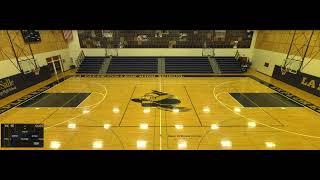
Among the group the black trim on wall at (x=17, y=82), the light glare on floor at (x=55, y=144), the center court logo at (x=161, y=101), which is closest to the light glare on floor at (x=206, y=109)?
the center court logo at (x=161, y=101)

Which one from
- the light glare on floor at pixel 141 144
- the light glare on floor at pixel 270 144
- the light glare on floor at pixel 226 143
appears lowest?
the light glare on floor at pixel 141 144

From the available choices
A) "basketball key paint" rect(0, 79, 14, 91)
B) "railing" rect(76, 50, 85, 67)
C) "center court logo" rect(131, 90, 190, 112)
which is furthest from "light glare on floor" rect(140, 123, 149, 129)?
"railing" rect(76, 50, 85, 67)

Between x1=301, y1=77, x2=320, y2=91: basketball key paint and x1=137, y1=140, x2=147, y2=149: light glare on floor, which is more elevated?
x1=301, y1=77, x2=320, y2=91: basketball key paint

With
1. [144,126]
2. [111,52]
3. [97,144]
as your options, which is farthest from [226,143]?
[111,52]

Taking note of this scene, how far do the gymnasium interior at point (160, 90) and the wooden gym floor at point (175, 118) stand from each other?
0.15 feet

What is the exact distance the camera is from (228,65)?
19250mm

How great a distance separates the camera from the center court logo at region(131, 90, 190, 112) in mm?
10538

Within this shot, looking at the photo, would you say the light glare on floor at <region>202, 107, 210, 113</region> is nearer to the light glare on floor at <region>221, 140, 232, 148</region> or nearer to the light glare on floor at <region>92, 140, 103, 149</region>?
the light glare on floor at <region>221, 140, 232, 148</region>

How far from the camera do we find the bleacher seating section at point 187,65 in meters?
18.6

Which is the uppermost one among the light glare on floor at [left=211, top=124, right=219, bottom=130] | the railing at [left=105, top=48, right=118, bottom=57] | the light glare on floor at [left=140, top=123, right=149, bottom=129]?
the railing at [left=105, top=48, right=118, bottom=57]

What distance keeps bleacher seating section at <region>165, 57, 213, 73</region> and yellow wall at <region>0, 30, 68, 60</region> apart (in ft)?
35.5

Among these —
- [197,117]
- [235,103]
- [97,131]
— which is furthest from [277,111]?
[97,131]

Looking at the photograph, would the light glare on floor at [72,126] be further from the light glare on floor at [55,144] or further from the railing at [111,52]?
the railing at [111,52]
